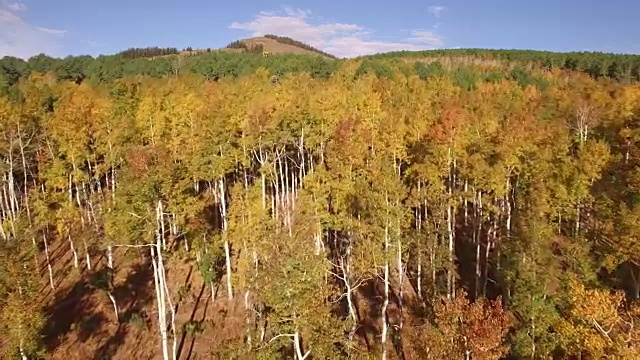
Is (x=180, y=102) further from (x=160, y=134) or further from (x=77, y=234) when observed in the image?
(x=77, y=234)

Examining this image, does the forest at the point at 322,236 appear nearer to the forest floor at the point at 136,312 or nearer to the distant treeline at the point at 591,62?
the forest floor at the point at 136,312

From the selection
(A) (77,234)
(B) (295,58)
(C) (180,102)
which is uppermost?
(B) (295,58)

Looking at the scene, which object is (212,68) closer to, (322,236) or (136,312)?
(322,236)

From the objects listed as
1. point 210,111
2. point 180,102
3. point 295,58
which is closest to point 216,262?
point 210,111

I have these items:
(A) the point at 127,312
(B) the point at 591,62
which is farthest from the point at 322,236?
(B) the point at 591,62

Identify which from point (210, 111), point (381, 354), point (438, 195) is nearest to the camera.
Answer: point (381, 354)

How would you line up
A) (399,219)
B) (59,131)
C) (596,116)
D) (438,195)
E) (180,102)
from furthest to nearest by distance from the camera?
(596,116)
(180,102)
(59,131)
(438,195)
(399,219)

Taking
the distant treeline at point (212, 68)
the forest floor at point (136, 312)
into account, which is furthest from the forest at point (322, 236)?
the distant treeline at point (212, 68)
